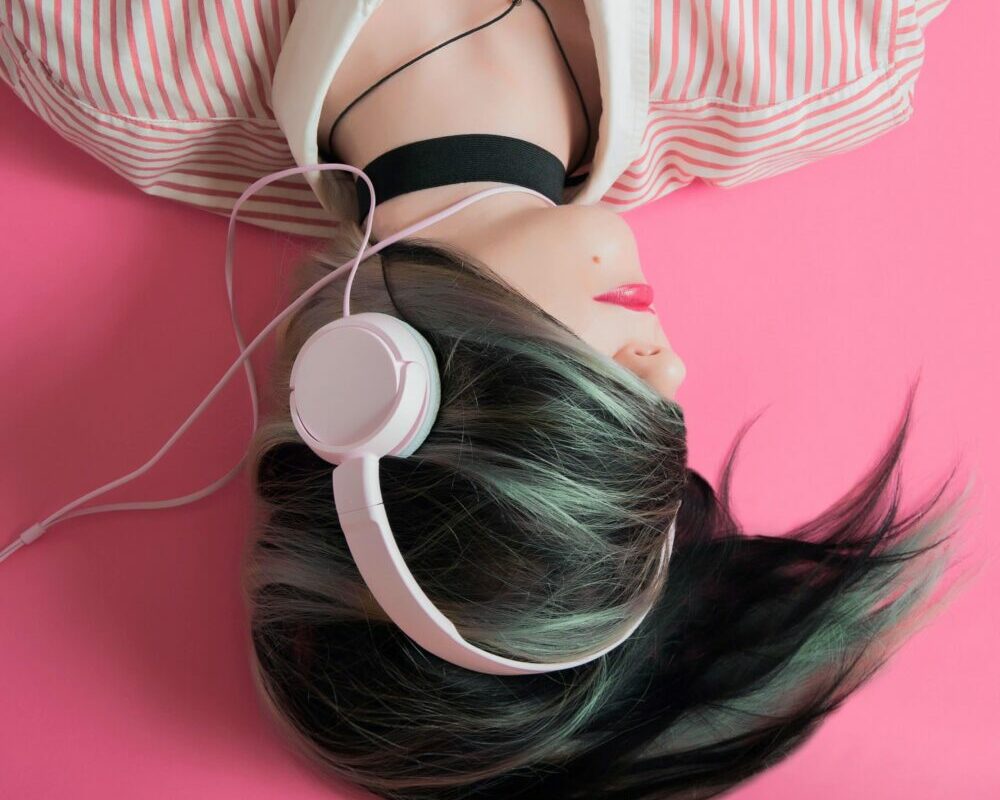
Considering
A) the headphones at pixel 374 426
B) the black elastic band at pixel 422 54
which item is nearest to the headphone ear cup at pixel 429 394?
the headphones at pixel 374 426

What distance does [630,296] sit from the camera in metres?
0.65

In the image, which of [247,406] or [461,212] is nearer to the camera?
[461,212]

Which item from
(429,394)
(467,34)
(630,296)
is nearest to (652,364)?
(630,296)

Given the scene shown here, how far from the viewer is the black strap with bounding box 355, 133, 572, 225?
2.22 feet

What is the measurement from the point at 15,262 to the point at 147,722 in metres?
0.47

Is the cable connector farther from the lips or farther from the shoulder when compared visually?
the lips

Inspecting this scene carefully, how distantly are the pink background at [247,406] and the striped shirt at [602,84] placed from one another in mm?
A: 64

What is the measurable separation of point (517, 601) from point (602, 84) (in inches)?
17.5

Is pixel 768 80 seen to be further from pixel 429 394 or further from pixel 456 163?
pixel 429 394

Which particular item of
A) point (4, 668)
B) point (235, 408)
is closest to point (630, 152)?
point (235, 408)

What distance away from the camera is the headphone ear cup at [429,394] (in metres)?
0.56

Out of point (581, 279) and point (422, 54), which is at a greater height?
point (422, 54)

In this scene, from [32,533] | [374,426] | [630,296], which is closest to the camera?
[374,426]

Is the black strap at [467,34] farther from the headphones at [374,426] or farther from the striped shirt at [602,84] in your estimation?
the headphones at [374,426]
